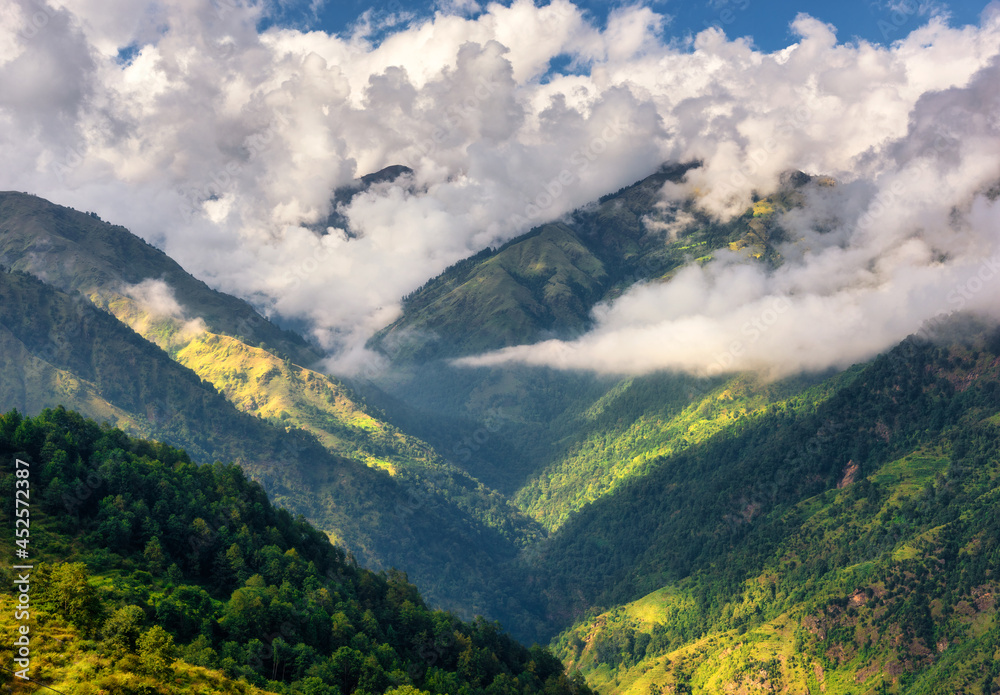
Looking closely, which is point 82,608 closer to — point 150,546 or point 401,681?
point 150,546

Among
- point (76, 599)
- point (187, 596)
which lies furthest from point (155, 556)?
point (76, 599)

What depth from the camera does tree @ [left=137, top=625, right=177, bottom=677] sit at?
9488 cm

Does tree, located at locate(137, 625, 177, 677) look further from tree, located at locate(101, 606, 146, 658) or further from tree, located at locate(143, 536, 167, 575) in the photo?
tree, located at locate(143, 536, 167, 575)

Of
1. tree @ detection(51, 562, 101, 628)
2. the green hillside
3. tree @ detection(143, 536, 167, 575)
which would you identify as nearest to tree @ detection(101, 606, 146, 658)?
the green hillside

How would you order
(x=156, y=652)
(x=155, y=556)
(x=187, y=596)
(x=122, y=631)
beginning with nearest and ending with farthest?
(x=156, y=652), (x=122, y=631), (x=187, y=596), (x=155, y=556)

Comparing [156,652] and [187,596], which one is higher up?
[187,596]

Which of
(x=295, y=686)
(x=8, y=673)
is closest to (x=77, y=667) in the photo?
(x=8, y=673)

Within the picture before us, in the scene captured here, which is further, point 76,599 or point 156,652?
point 76,599

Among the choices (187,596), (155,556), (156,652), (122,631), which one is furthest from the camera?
(155,556)

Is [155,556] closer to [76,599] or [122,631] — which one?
[76,599]

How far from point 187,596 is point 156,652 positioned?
35445mm

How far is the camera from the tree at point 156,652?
3735 inches

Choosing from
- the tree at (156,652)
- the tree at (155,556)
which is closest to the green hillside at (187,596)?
the tree at (156,652)

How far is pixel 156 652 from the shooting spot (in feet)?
318
